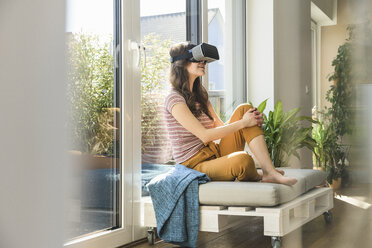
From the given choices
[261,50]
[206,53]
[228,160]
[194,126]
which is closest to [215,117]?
[194,126]

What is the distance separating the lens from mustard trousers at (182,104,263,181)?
135 centimetres

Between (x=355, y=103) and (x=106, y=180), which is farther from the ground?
(x=355, y=103)

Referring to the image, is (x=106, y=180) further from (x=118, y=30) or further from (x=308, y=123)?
(x=308, y=123)

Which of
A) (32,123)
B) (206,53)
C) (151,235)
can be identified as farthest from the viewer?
(151,235)

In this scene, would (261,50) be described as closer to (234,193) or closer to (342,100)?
(342,100)

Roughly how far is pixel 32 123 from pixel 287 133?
0.19 meters

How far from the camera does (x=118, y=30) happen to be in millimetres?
1479

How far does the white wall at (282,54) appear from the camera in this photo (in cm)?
33

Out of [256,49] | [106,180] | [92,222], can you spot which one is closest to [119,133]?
[106,180]

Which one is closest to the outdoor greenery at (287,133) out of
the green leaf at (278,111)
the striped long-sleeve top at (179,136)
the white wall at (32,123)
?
the green leaf at (278,111)

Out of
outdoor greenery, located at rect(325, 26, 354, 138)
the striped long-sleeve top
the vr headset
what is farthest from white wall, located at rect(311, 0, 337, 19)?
the striped long-sleeve top

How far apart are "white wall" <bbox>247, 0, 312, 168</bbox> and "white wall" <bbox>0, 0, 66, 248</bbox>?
5.8 inches

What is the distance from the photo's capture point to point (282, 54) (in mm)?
349

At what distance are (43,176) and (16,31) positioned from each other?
95 millimetres
